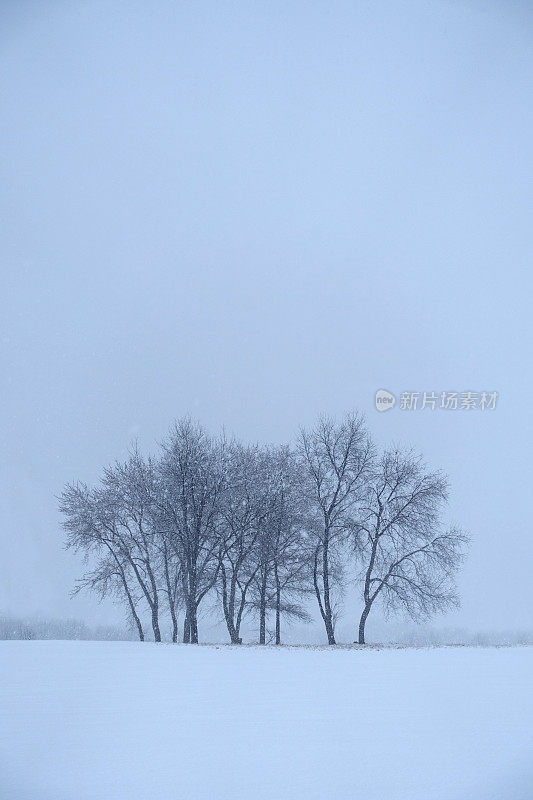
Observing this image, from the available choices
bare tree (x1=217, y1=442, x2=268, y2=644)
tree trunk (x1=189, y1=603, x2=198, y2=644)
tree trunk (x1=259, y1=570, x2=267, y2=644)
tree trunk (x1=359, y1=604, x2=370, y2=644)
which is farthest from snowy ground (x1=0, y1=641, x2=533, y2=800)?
bare tree (x1=217, y1=442, x2=268, y2=644)

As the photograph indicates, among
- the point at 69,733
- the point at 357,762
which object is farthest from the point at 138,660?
the point at 357,762

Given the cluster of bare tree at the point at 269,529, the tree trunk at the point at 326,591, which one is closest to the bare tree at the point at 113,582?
the cluster of bare tree at the point at 269,529

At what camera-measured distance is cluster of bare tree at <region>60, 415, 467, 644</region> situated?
102 ft

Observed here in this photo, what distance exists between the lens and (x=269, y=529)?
3219 centimetres

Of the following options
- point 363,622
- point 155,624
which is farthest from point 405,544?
point 155,624

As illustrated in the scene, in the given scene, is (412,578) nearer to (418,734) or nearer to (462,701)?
(462,701)

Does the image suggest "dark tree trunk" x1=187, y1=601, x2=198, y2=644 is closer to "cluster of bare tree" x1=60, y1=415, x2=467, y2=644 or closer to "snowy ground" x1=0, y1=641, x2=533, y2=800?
"cluster of bare tree" x1=60, y1=415, x2=467, y2=644

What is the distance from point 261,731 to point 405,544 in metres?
21.4

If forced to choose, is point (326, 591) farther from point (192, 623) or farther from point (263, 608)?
point (192, 623)

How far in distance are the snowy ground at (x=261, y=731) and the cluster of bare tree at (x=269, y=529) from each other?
40.9 ft

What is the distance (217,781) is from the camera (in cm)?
909

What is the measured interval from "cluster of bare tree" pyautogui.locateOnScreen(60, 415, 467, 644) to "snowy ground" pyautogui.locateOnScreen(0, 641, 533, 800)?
1247 centimetres

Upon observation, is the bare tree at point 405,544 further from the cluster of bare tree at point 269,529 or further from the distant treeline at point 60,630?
the distant treeline at point 60,630

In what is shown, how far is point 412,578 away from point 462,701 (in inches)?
698
